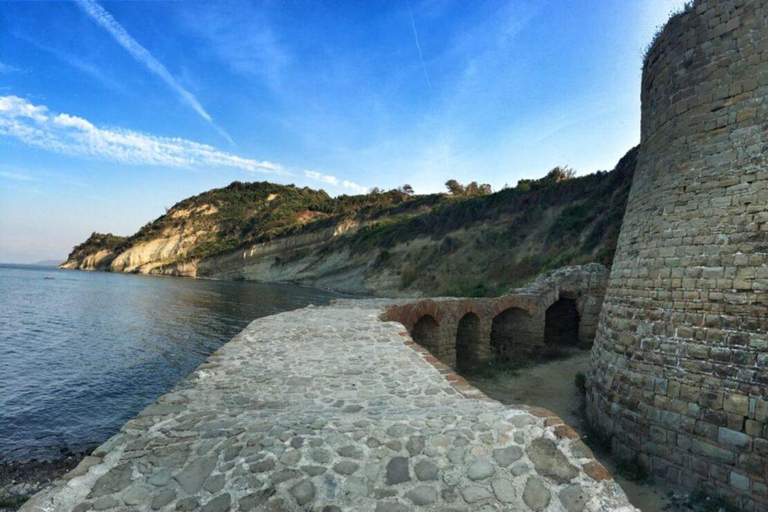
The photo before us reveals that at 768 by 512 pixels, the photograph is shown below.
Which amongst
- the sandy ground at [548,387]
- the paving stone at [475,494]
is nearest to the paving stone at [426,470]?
the paving stone at [475,494]

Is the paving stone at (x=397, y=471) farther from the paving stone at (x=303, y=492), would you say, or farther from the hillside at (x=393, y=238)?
the hillside at (x=393, y=238)

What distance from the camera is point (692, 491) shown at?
6273 millimetres

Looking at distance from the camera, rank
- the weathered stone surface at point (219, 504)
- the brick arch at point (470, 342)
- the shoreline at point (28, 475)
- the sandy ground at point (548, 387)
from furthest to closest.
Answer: the brick arch at point (470, 342) → the sandy ground at point (548, 387) → the shoreline at point (28, 475) → the weathered stone surface at point (219, 504)

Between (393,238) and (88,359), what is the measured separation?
36.1 metres

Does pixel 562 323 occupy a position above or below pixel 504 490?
below

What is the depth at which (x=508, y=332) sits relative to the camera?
17.0 meters

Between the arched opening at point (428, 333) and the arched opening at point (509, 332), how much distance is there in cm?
496

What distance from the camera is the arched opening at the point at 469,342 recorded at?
15.0 m

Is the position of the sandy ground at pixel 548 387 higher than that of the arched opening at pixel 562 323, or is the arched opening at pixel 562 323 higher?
the arched opening at pixel 562 323

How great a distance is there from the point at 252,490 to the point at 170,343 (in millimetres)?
18459

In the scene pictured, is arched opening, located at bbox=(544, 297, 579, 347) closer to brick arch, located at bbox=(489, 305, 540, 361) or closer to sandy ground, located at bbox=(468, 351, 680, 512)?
sandy ground, located at bbox=(468, 351, 680, 512)

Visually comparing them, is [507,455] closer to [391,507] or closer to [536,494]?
[536,494]

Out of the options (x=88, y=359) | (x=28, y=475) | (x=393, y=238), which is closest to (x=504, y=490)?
(x=28, y=475)

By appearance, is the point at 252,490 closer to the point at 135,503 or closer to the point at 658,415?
the point at 135,503
